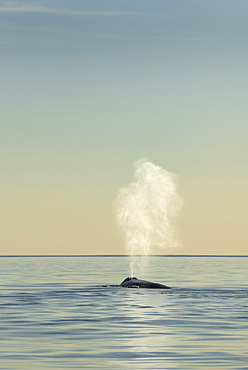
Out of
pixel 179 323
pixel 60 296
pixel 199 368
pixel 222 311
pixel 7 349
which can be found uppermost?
pixel 60 296

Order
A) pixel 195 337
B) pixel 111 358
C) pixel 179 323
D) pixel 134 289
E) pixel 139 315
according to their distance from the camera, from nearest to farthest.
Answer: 1. pixel 111 358
2. pixel 195 337
3. pixel 179 323
4. pixel 139 315
5. pixel 134 289

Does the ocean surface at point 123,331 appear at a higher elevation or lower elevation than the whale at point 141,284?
lower

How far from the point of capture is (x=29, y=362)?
3102 cm

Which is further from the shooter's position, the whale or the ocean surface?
the whale

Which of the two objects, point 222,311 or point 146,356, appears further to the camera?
point 222,311

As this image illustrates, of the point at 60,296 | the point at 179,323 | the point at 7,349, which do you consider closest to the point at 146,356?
the point at 7,349

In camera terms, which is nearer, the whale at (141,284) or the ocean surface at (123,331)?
the ocean surface at (123,331)

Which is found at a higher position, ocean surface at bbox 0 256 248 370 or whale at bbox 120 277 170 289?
whale at bbox 120 277 170 289

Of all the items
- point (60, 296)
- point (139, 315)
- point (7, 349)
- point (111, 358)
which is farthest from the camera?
point (60, 296)

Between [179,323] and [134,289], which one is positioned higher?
[134,289]

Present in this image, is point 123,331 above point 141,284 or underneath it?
underneath

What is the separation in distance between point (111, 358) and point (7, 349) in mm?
4992

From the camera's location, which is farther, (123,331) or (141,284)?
(141,284)

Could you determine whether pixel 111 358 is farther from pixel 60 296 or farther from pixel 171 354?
pixel 60 296
